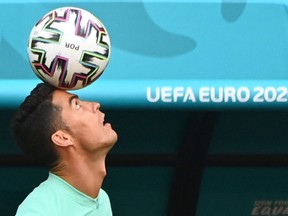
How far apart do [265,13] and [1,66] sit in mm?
1115

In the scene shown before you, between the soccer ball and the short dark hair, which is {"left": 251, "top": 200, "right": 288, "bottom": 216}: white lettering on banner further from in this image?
the short dark hair

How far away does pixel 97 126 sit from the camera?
2.67 meters

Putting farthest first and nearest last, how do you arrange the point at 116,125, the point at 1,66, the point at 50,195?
the point at 116,125 → the point at 1,66 → the point at 50,195

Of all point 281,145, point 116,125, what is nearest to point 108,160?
point 116,125

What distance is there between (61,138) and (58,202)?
191 millimetres

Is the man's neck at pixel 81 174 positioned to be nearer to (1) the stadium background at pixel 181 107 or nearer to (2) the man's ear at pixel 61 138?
(2) the man's ear at pixel 61 138

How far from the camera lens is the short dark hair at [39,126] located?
2639 millimetres

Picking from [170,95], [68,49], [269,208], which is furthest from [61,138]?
[269,208]

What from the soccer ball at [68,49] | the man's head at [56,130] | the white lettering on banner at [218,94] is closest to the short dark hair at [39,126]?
the man's head at [56,130]

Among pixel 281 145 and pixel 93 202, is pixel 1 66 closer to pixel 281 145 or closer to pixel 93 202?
pixel 93 202

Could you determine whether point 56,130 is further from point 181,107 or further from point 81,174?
point 181,107

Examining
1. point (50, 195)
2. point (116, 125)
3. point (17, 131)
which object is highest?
point (116, 125)

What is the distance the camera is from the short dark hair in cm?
264

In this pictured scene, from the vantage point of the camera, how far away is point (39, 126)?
2.64 metres
